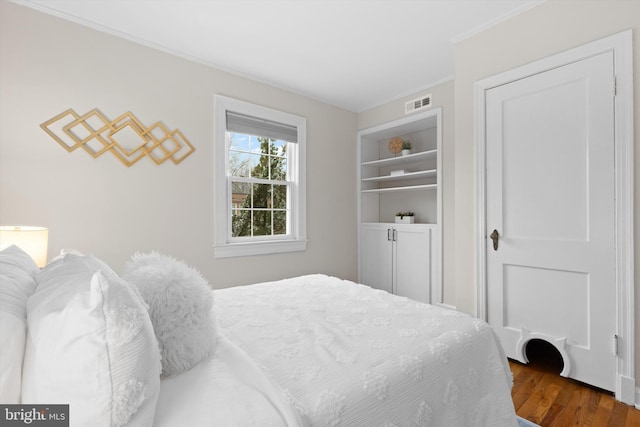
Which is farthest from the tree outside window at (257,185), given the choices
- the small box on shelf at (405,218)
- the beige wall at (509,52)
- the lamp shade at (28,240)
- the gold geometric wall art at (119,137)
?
the beige wall at (509,52)

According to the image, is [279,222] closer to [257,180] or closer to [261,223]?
[261,223]

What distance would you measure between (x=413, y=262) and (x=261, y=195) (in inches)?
76.3

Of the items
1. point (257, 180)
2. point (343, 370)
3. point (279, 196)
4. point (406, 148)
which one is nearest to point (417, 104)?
point (406, 148)

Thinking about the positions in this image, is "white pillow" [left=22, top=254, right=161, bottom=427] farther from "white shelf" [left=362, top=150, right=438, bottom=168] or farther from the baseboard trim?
"white shelf" [left=362, top=150, right=438, bottom=168]

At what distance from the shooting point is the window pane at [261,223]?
3434 mm

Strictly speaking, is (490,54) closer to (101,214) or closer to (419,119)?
(419,119)

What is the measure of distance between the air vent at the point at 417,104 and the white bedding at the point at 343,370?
2.54m

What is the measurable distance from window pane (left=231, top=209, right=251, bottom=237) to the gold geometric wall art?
788 millimetres

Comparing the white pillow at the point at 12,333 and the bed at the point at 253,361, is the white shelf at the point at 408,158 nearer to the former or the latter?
the bed at the point at 253,361

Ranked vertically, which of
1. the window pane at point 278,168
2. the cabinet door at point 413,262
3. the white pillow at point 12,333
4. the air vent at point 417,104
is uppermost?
the air vent at point 417,104

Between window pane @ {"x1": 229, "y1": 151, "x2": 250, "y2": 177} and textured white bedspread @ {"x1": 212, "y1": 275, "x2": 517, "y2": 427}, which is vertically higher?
window pane @ {"x1": 229, "y1": 151, "x2": 250, "y2": 177}

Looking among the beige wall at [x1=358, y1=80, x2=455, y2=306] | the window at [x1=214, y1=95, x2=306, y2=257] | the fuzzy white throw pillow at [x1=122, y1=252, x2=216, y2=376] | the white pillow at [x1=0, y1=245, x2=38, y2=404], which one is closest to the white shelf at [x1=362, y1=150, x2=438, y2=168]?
the beige wall at [x1=358, y1=80, x2=455, y2=306]

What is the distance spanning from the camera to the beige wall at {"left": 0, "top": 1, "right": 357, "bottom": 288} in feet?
6.95

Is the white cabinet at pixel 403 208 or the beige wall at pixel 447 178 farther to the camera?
the white cabinet at pixel 403 208
